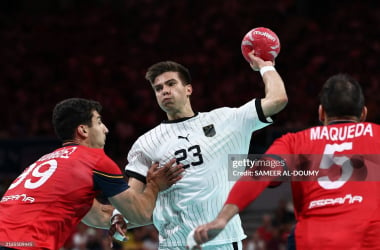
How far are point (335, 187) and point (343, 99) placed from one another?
60 centimetres

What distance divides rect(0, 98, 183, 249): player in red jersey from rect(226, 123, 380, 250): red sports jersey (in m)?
1.45

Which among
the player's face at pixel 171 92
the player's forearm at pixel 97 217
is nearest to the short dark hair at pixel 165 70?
the player's face at pixel 171 92

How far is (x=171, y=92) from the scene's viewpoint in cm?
596

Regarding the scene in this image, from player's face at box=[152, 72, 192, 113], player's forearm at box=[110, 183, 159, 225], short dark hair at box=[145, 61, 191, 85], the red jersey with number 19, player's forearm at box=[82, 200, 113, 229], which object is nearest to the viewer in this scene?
the red jersey with number 19

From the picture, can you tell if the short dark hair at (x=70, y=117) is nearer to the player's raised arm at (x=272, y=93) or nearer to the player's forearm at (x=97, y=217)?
the player's forearm at (x=97, y=217)

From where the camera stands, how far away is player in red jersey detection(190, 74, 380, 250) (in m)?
3.82

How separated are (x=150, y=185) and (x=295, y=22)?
47.7 feet

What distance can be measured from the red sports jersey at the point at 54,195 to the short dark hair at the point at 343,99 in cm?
187

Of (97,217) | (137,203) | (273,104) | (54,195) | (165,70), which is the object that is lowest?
(97,217)

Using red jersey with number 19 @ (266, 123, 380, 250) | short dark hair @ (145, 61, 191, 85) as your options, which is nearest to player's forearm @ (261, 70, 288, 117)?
short dark hair @ (145, 61, 191, 85)

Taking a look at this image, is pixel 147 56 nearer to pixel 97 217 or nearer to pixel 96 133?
pixel 97 217

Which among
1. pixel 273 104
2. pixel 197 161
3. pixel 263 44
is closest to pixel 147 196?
pixel 197 161

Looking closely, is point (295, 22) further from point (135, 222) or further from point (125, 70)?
point (135, 222)

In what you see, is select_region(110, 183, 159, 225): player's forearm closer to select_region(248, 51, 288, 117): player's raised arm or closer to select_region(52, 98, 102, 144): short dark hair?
select_region(52, 98, 102, 144): short dark hair
